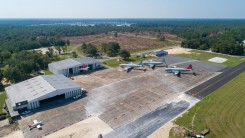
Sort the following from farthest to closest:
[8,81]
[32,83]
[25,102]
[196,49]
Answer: [196,49]
[8,81]
[32,83]
[25,102]

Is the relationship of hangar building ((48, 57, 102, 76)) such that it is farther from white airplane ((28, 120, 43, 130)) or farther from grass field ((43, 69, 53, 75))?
white airplane ((28, 120, 43, 130))

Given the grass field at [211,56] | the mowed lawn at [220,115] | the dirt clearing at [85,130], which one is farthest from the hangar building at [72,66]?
the grass field at [211,56]

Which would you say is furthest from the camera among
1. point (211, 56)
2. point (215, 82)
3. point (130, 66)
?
point (211, 56)

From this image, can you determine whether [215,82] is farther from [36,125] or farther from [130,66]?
[36,125]

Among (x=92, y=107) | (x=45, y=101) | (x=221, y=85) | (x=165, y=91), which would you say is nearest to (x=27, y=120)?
(x=45, y=101)

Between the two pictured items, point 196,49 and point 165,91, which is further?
point 196,49

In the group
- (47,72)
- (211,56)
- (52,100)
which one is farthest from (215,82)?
(47,72)

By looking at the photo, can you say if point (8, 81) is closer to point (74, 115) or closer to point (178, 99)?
point (74, 115)
